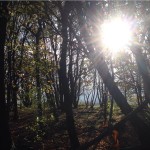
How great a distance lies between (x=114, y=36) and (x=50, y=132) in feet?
26.0

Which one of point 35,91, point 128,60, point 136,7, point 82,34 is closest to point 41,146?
point 35,91

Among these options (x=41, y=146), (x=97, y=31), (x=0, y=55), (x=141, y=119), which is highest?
(x=97, y=31)

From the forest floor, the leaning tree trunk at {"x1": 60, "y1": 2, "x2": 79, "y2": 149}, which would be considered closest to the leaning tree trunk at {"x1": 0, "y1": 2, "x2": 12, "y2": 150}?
the forest floor

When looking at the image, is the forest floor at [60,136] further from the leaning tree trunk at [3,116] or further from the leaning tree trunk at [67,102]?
the leaning tree trunk at [3,116]

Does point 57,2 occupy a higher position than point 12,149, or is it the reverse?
point 57,2

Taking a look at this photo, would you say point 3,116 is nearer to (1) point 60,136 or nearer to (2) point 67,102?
(2) point 67,102

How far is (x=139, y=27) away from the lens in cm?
1927

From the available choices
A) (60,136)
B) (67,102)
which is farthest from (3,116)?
(60,136)

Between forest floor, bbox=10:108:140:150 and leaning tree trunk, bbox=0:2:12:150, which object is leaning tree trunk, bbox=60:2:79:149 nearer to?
forest floor, bbox=10:108:140:150

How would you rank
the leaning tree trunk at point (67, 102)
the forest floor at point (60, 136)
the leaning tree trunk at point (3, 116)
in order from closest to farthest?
the leaning tree trunk at point (3, 116), the leaning tree trunk at point (67, 102), the forest floor at point (60, 136)

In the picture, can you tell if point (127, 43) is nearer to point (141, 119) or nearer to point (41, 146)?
point (141, 119)

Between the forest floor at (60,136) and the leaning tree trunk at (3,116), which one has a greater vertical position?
the leaning tree trunk at (3,116)

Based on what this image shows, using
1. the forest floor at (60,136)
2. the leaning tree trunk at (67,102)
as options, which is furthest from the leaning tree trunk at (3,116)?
the leaning tree trunk at (67,102)

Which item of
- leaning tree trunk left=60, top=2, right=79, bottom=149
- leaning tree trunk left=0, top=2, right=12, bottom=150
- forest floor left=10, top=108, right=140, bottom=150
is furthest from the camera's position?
forest floor left=10, top=108, right=140, bottom=150
